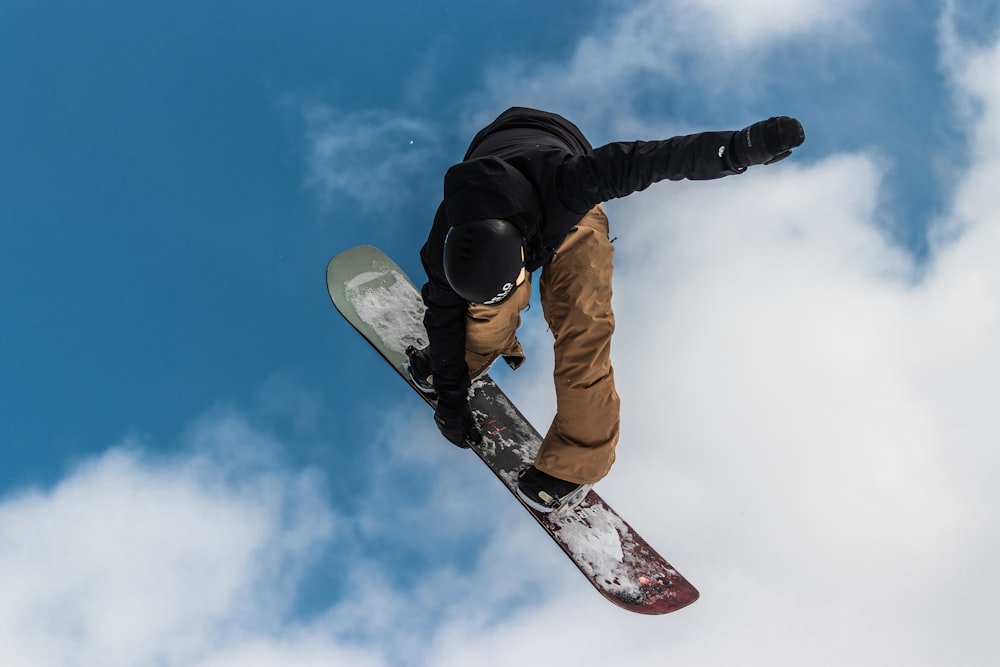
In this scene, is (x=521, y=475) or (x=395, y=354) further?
(x=395, y=354)

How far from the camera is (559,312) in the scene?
2.36 meters

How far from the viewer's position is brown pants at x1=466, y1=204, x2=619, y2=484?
2.31 m

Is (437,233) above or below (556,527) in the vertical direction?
above

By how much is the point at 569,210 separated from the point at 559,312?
374mm

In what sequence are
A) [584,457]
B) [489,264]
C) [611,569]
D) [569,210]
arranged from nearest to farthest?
[489,264] → [569,210] → [584,457] → [611,569]

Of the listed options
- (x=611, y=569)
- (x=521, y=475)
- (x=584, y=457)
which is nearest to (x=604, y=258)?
(x=584, y=457)

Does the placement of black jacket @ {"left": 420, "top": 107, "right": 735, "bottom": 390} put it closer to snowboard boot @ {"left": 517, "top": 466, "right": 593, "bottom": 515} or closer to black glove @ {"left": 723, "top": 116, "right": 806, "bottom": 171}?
black glove @ {"left": 723, "top": 116, "right": 806, "bottom": 171}

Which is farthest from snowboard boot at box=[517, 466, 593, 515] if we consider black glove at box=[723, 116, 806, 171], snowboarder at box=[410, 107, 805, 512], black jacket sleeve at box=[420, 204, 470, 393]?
black glove at box=[723, 116, 806, 171]

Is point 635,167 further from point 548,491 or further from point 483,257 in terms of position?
point 548,491

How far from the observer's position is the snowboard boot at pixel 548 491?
2.77 meters

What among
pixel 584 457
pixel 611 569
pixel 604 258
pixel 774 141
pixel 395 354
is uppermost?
pixel 395 354

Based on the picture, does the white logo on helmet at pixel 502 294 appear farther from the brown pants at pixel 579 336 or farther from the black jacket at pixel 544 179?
the brown pants at pixel 579 336

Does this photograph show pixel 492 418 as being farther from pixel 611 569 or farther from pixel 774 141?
pixel 774 141

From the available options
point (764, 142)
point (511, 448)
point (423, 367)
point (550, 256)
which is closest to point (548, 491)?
point (511, 448)
